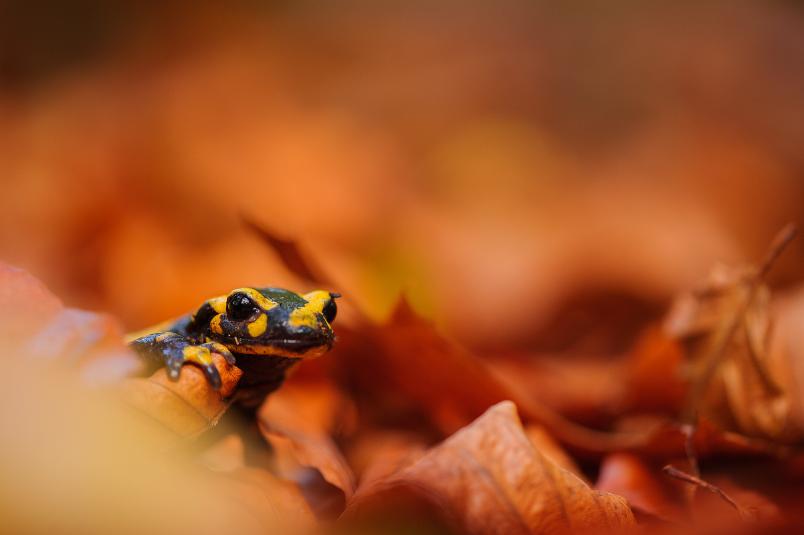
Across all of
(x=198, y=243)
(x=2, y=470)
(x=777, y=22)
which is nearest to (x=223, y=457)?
(x=2, y=470)

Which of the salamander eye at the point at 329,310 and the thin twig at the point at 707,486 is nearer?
the thin twig at the point at 707,486

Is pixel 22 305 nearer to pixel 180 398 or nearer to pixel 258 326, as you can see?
pixel 180 398

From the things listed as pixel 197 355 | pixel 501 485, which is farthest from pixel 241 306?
pixel 501 485

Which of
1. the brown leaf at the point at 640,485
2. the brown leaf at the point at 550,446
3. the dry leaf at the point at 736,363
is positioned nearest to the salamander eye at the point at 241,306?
the brown leaf at the point at 550,446

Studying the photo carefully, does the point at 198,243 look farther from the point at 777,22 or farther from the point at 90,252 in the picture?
the point at 777,22

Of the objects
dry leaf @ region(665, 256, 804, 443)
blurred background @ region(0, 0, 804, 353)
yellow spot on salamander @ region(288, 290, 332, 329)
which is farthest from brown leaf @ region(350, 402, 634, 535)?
blurred background @ region(0, 0, 804, 353)

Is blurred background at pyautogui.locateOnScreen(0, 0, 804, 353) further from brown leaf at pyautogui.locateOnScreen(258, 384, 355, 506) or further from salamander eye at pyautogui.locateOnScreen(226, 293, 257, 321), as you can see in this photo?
salamander eye at pyautogui.locateOnScreen(226, 293, 257, 321)

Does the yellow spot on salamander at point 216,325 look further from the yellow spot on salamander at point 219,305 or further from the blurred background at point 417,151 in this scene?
the blurred background at point 417,151
